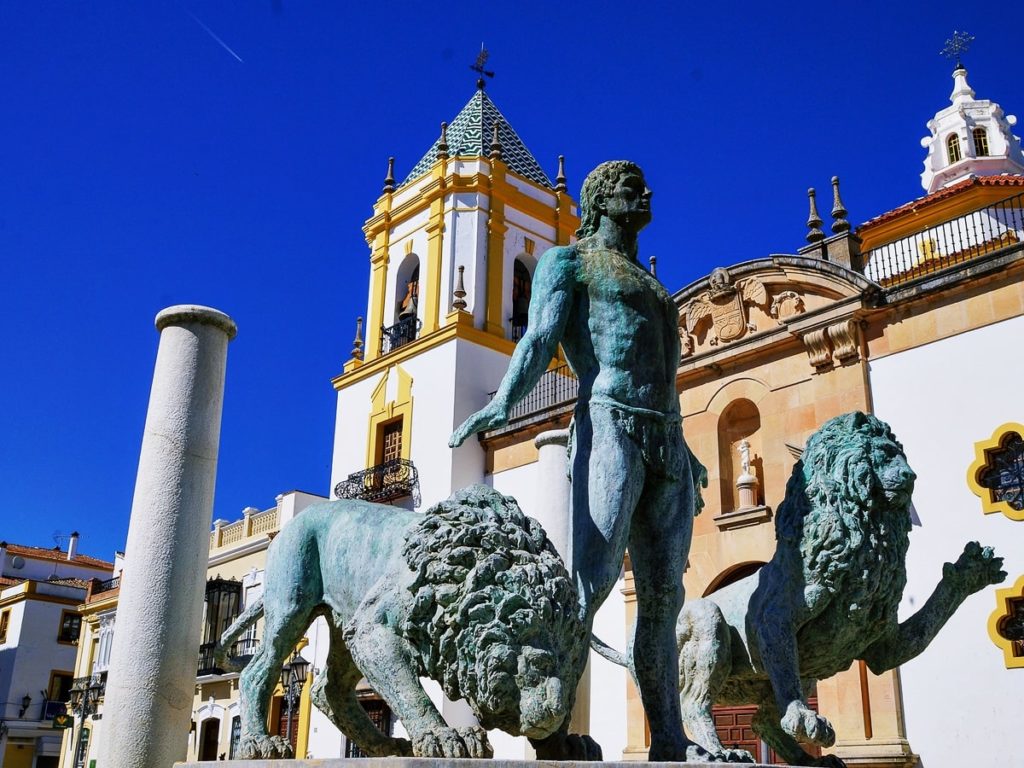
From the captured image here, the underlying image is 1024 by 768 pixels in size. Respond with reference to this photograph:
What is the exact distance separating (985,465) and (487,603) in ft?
37.0

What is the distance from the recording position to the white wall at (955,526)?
1173 centimetres

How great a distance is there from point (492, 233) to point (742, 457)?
947 cm

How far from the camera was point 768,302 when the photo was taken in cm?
1571

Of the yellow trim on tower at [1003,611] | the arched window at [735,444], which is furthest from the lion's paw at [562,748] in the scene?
the arched window at [735,444]

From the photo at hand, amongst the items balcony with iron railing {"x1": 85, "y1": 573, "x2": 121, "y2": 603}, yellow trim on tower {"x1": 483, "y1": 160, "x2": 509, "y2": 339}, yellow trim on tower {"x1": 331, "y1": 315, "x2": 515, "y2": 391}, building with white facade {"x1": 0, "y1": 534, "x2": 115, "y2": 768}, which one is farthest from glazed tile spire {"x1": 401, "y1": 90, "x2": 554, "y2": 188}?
building with white facade {"x1": 0, "y1": 534, "x2": 115, "y2": 768}

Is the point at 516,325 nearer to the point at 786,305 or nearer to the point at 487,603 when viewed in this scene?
the point at 786,305

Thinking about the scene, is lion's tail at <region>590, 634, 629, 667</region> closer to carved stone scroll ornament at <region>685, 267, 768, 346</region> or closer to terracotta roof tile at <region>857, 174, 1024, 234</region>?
carved stone scroll ornament at <region>685, 267, 768, 346</region>

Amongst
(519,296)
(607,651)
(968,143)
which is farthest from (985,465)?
(968,143)

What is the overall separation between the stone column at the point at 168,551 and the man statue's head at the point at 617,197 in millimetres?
2925

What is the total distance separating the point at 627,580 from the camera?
1623cm

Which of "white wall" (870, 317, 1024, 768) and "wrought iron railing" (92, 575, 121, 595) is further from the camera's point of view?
"wrought iron railing" (92, 575, 121, 595)

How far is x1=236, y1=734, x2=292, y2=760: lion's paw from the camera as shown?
346 centimetres

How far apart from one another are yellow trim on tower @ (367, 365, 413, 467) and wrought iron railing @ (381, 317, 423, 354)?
2.44ft

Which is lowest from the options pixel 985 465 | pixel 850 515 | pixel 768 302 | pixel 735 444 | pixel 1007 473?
pixel 850 515
